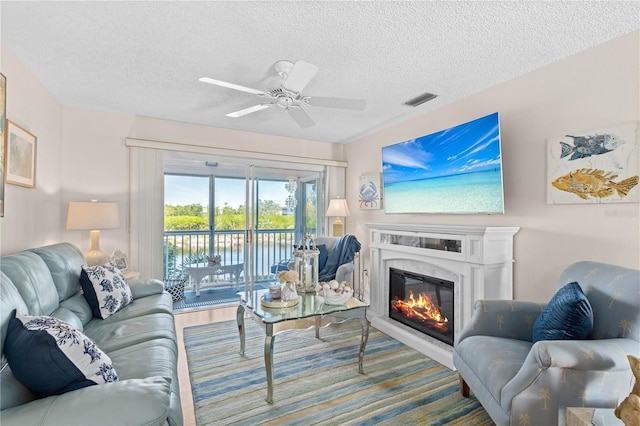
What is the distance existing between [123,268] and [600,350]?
3.84 m

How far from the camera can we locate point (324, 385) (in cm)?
219

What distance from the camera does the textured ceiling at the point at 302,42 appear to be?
170 cm

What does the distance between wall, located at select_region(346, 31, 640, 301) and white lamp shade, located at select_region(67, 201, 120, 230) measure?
11.3ft

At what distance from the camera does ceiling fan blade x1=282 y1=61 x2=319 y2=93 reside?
1.84 meters

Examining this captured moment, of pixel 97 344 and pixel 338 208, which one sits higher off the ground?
pixel 338 208

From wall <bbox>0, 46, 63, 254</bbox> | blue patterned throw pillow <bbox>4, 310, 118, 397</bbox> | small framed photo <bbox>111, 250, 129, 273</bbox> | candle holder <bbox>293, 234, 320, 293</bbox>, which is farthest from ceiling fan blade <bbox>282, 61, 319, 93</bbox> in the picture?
small framed photo <bbox>111, 250, 129, 273</bbox>

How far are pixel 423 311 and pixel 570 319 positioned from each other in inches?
63.0

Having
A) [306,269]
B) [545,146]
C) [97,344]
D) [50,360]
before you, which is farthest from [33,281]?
[545,146]

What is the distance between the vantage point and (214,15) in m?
1.75

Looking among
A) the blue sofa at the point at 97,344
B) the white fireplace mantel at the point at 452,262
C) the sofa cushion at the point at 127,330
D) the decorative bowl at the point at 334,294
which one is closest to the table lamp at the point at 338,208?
the white fireplace mantel at the point at 452,262

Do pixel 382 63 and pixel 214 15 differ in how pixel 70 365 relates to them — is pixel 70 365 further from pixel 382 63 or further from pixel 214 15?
pixel 382 63

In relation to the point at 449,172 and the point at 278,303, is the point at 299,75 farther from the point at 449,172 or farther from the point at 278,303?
the point at 449,172

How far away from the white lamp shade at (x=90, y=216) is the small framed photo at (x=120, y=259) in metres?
0.42

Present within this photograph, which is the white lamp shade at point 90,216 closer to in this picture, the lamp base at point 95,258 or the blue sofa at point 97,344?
the lamp base at point 95,258
